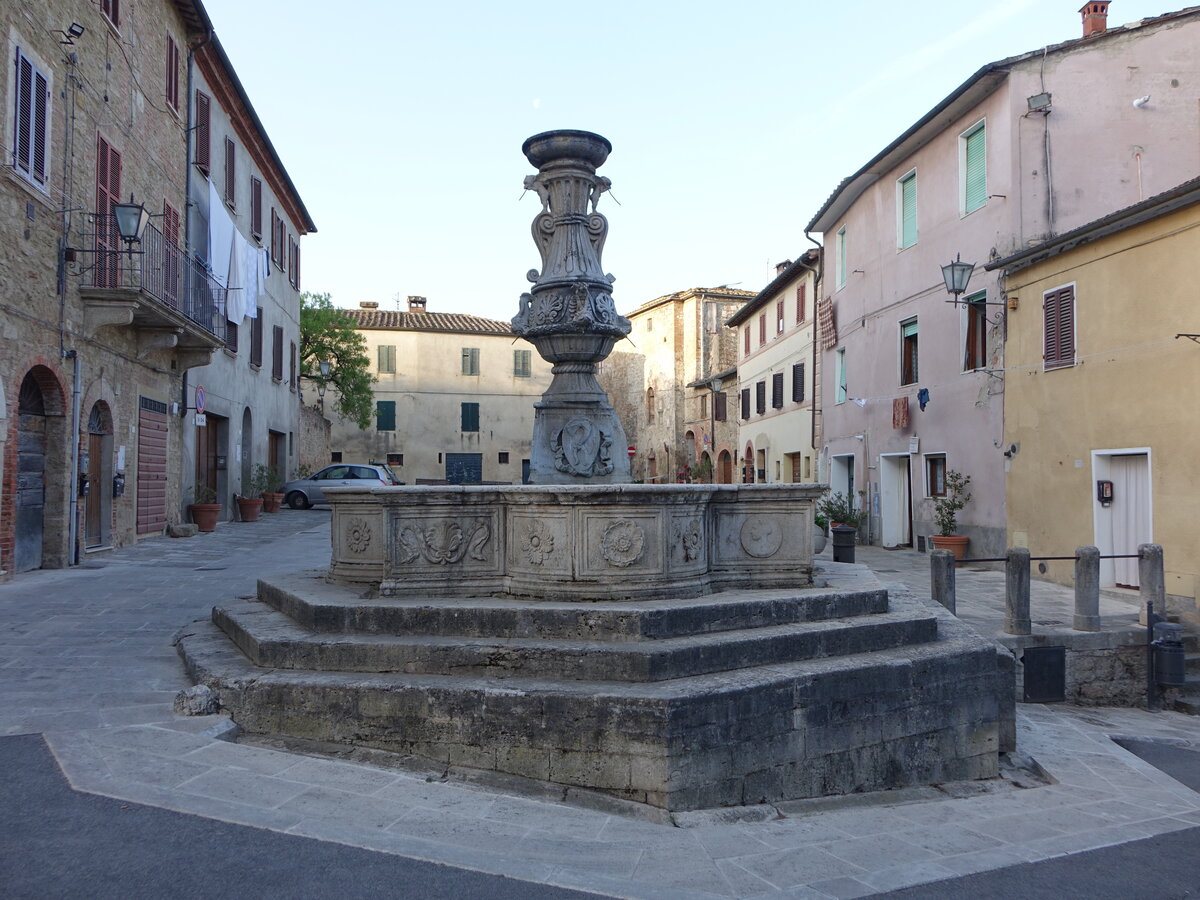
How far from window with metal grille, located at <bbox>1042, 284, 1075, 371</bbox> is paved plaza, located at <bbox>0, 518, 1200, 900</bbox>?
7213 millimetres

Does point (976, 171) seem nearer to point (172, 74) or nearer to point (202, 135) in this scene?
point (172, 74)

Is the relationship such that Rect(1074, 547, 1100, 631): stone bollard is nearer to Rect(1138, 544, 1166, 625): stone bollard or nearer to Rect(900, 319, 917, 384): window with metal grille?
Rect(1138, 544, 1166, 625): stone bollard

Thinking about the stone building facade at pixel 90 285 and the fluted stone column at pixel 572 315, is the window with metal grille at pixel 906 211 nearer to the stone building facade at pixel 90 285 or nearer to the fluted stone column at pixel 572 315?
the fluted stone column at pixel 572 315

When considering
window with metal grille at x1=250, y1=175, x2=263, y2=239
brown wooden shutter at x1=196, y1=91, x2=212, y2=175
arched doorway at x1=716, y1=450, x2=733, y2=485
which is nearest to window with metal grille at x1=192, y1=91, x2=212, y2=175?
brown wooden shutter at x1=196, y1=91, x2=212, y2=175

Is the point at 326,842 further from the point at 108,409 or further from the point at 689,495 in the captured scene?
the point at 108,409

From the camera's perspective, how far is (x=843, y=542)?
1082 centimetres

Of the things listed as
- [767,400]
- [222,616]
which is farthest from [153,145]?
[767,400]

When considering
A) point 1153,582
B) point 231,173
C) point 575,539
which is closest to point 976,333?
point 1153,582

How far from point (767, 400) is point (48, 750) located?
2735 centimetres

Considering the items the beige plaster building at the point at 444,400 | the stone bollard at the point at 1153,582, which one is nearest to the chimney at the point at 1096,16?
the stone bollard at the point at 1153,582

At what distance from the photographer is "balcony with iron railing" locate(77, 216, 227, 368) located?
38.2 feet

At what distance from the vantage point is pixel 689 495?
18.2 ft

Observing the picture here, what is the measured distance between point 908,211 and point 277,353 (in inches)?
675

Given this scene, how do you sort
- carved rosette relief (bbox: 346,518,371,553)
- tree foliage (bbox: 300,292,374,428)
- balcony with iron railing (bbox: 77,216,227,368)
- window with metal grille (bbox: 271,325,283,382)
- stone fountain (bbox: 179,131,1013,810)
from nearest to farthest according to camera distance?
stone fountain (bbox: 179,131,1013,810) → carved rosette relief (bbox: 346,518,371,553) → balcony with iron railing (bbox: 77,216,227,368) → window with metal grille (bbox: 271,325,283,382) → tree foliage (bbox: 300,292,374,428)
